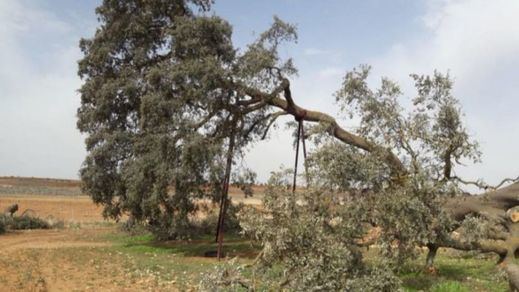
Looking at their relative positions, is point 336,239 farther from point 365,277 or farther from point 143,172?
point 143,172

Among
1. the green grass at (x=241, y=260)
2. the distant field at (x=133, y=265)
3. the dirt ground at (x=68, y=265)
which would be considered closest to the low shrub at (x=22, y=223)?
the dirt ground at (x=68, y=265)

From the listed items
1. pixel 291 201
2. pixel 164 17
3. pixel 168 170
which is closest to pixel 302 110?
pixel 168 170

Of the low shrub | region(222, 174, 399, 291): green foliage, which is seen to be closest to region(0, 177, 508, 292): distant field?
region(222, 174, 399, 291): green foliage

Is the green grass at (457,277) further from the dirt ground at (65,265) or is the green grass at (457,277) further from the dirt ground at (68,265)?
the dirt ground at (65,265)

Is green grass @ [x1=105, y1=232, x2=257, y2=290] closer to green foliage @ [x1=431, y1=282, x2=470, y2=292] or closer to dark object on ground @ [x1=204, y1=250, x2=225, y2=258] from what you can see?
dark object on ground @ [x1=204, y1=250, x2=225, y2=258]

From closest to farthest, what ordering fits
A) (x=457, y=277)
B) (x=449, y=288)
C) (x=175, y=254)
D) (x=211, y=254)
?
1. (x=449, y=288)
2. (x=457, y=277)
3. (x=211, y=254)
4. (x=175, y=254)

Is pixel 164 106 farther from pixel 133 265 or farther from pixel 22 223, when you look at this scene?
pixel 22 223

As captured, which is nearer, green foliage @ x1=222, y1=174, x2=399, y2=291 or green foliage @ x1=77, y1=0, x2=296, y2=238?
green foliage @ x1=222, y1=174, x2=399, y2=291

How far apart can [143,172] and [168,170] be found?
1.08 m

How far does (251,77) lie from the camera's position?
18.2 m

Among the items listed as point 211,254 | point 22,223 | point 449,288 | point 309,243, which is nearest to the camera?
point 309,243

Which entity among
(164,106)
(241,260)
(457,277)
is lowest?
(241,260)

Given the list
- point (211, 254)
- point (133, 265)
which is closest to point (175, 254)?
point (211, 254)

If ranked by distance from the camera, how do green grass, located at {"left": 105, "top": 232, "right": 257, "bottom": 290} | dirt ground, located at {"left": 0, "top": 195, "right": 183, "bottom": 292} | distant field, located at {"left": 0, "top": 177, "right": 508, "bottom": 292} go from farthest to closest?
green grass, located at {"left": 105, "top": 232, "right": 257, "bottom": 290} < dirt ground, located at {"left": 0, "top": 195, "right": 183, "bottom": 292} < distant field, located at {"left": 0, "top": 177, "right": 508, "bottom": 292}
